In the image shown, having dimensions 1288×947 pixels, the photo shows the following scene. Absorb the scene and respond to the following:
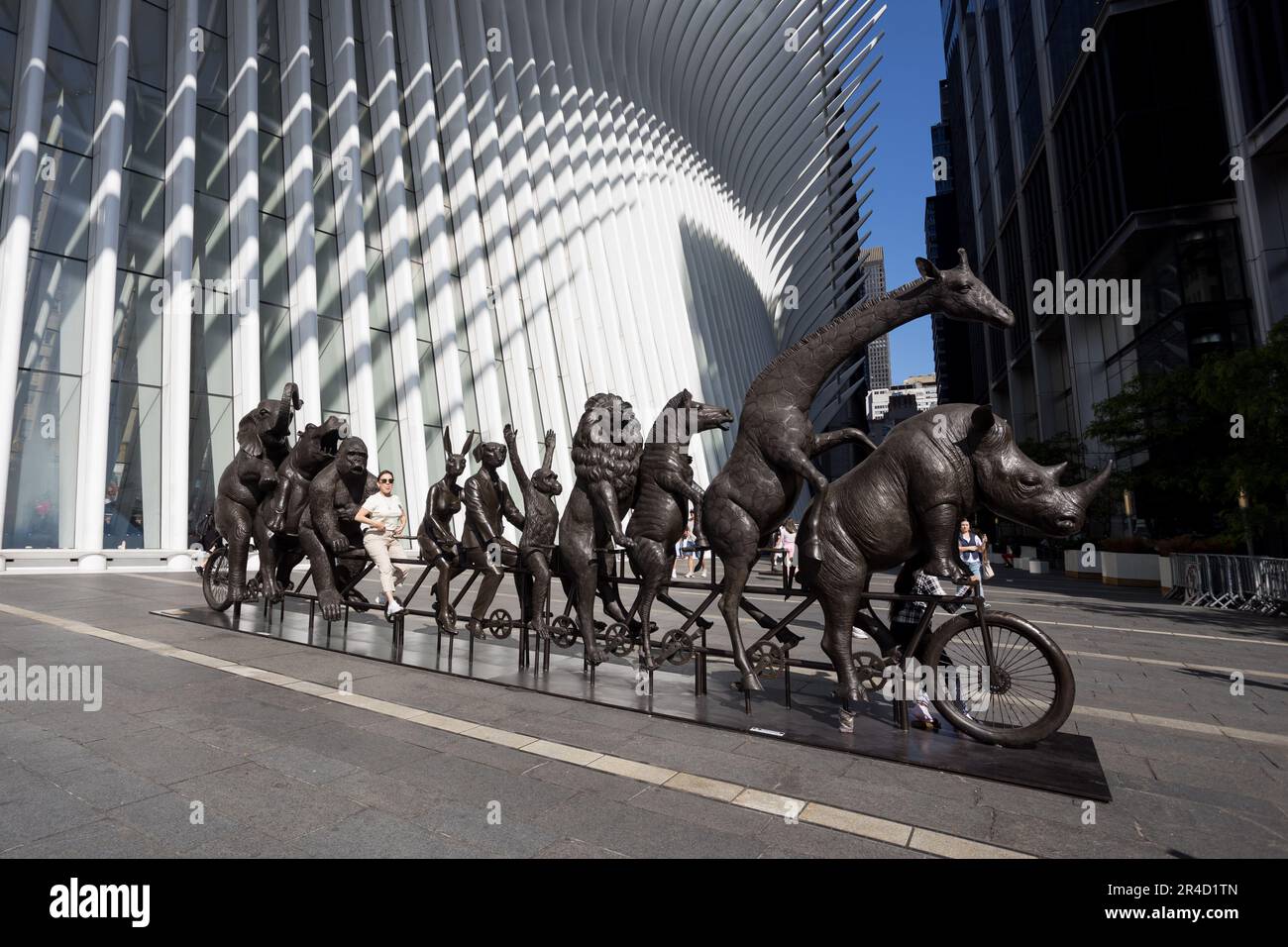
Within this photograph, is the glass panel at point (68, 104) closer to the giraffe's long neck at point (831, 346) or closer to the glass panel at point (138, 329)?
the glass panel at point (138, 329)

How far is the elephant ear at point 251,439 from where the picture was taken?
8.75 m

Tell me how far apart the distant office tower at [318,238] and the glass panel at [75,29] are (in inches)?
2.6

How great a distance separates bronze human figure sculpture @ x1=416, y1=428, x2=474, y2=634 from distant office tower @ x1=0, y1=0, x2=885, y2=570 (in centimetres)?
1139

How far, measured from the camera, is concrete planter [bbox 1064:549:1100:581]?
926 inches

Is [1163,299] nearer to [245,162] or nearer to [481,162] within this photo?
[481,162]

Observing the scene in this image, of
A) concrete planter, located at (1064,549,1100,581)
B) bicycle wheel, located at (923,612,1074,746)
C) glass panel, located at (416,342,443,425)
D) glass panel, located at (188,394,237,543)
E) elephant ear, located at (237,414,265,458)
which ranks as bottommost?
concrete planter, located at (1064,549,1100,581)

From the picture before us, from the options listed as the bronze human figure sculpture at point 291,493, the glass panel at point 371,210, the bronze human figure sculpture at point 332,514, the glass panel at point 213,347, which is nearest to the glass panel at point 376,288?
the glass panel at point 371,210

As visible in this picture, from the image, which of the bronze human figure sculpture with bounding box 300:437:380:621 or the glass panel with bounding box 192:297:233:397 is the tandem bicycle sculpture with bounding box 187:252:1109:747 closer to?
the bronze human figure sculpture with bounding box 300:437:380:621

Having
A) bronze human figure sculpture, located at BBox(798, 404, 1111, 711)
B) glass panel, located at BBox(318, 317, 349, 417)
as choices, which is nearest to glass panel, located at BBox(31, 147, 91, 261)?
glass panel, located at BBox(318, 317, 349, 417)

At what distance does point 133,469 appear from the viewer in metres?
16.6

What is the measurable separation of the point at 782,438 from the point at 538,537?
317 centimetres

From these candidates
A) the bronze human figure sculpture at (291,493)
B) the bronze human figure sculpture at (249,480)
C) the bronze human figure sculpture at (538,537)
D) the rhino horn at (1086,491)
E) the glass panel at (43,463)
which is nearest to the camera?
the rhino horn at (1086,491)

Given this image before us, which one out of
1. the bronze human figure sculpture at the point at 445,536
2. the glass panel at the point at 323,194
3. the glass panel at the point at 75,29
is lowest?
the bronze human figure sculpture at the point at 445,536
